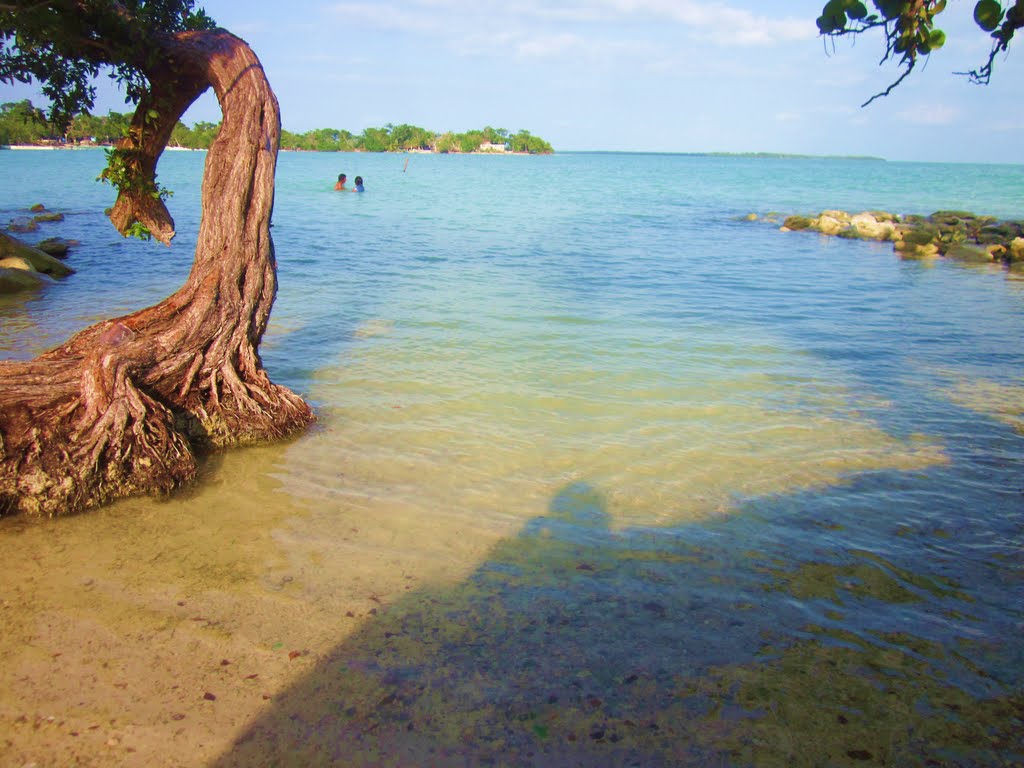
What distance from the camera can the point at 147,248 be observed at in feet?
63.0

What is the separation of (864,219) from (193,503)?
90.9 feet

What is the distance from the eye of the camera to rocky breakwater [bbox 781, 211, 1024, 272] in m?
20.3

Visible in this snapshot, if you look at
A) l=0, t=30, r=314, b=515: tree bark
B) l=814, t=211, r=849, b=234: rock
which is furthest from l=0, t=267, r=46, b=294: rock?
l=814, t=211, r=849, b=234: rock

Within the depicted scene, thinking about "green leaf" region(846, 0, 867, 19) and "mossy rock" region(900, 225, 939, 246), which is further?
"mossy rock" region(900, 225, 939, 246)

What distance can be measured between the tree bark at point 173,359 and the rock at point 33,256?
1026 cm

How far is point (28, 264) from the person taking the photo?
14.4 meters

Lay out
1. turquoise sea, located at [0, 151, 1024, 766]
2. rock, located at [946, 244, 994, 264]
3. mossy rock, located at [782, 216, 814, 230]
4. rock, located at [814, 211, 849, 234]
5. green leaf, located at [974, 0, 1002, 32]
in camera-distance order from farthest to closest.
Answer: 1. mossy rock, located at [782, 216, 814, 230]
2. rock, located at [814, 211, 849, 234]
3. rock, located at [946, 244, 994, 264]
4. turquoise sea, located at [0, 151, 1024, 766]
5. green leaf, located at [974, 0, 1002, 32]

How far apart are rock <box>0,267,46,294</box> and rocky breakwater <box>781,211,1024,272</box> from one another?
22.6 metres

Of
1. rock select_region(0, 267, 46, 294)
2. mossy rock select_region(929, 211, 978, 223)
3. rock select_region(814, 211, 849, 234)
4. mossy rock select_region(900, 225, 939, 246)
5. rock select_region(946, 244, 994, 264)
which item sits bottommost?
rock select_region(0, 267, 46, 294)

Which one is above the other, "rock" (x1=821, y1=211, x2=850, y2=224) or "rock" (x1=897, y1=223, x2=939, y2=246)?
"rock" (x1=821, y1=211, x2=850, y2=224)

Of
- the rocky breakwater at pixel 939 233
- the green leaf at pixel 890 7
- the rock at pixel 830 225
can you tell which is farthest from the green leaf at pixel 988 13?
the rock at pixel 830 225

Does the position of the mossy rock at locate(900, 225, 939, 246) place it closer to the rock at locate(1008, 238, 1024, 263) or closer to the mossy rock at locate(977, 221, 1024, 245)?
the rock at locate(1008, 238, 1024, 263)

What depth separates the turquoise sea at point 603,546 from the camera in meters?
3.22

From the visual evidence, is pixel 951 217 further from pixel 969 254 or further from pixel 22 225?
pixel 22 225
